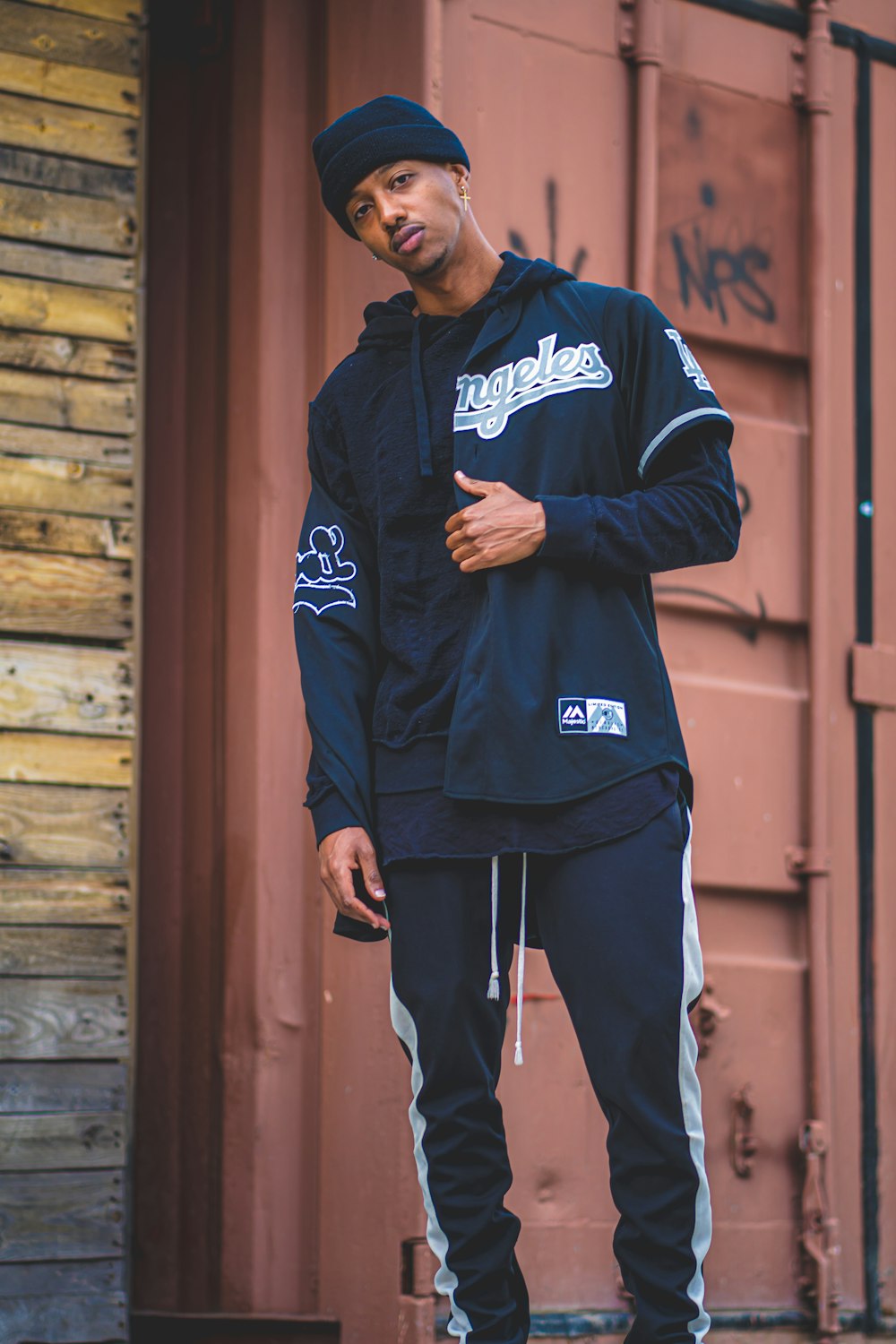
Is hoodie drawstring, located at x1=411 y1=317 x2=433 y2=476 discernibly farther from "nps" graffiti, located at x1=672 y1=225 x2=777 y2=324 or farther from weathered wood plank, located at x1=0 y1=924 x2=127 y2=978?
"nps" graffiti, located at x1=672 y1=225 x2=777 y2=324

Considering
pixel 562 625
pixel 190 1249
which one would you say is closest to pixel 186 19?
pixel 562 625

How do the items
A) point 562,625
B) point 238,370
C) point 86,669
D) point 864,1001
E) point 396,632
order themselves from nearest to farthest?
1. point 562,625
2. point 396,632
3. point 86,669
4. point 238,370
5. point 864,1001

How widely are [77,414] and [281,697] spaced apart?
77 cm

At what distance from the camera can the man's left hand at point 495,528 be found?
93.9 inches

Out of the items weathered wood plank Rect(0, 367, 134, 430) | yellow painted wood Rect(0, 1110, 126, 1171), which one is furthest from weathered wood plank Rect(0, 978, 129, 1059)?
weathered wood plank Rect(0, 367, 134, 430)

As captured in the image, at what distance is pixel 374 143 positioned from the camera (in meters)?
2.56

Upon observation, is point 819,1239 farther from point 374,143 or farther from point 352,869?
point 374,143

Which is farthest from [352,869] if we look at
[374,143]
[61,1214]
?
[61,1214]

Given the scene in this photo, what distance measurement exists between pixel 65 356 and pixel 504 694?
190 cm

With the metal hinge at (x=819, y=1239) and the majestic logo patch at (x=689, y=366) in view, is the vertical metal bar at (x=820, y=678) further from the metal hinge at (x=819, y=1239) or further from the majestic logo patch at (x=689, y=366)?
the majestic logo patch at (x=689, y=366)

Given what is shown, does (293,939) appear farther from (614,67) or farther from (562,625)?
(614,67)

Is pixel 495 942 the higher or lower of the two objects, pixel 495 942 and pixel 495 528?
the lower

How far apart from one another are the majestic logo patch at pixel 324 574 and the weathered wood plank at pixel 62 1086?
139 centimetres

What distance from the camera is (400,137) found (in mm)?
2566
